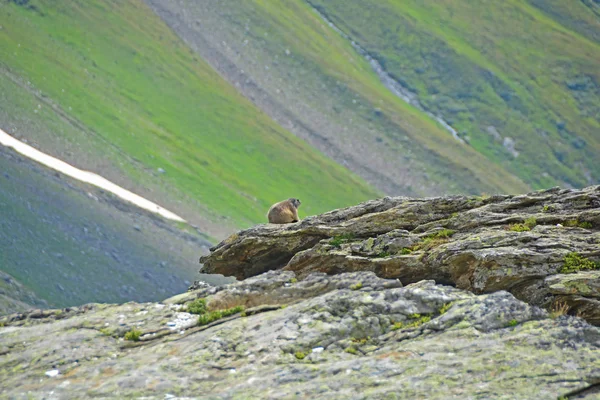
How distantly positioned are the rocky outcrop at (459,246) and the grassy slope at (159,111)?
7388 cm

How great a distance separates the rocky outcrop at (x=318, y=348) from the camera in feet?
57.7

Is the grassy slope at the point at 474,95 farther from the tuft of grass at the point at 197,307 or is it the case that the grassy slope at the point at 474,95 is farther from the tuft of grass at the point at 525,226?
the tuft of grass at the point at 197,307

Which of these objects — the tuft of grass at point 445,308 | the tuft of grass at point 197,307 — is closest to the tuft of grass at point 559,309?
the tuft of grass at point 445,308

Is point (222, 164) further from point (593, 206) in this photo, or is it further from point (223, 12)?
point (593, 206)

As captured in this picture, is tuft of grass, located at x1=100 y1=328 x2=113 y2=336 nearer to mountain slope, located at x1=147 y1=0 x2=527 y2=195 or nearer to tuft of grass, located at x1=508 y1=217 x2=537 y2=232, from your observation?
tuft of grass, located at x1=508 y1=217 x2=537 y2=232

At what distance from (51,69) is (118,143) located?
59.5 ft

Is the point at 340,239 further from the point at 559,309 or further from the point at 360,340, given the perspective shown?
the point at 559,309

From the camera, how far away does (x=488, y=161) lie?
549ft

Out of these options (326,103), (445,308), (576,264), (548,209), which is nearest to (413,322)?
(445,308)

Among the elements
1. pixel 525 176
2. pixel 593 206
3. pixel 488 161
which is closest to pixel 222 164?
pixel 488 161

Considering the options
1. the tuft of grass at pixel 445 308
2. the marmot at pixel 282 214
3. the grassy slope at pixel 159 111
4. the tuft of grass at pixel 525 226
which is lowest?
the tuft of grass at pixel 445 308

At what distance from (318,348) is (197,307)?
4.63 metres

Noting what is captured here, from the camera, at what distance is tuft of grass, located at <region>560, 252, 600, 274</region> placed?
20.5 m

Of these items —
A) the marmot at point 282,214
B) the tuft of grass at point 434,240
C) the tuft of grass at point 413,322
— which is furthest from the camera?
the marmot at point 282,214
